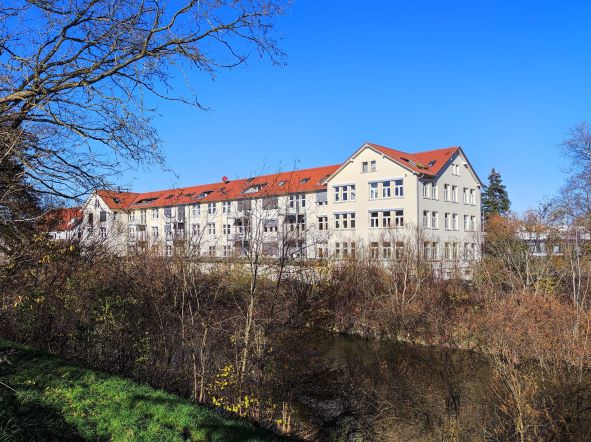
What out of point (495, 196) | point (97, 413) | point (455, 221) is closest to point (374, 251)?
point (455, 221)

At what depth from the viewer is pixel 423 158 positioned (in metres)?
43.7

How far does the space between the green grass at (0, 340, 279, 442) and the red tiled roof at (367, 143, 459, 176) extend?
31.6m

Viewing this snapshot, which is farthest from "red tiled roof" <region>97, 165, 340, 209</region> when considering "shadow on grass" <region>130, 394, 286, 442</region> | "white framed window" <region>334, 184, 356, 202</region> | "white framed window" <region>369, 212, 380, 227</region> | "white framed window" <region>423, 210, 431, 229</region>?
"shadow on grass" <region>130, 394, 286, 442</region>

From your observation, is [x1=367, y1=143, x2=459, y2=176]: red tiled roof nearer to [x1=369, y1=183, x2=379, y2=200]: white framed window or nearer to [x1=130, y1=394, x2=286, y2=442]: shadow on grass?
[x1=369, y1=183, x2=379, y2=200]: white framed window

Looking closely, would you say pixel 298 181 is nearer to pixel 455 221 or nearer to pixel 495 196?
pixel 455 221

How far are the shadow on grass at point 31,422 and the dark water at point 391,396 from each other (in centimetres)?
721

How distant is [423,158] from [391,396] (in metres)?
31.5

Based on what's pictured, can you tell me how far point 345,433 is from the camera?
13.0 metres

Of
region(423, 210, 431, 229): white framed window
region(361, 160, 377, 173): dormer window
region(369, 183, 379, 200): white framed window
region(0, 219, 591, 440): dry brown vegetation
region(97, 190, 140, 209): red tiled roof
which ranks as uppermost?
region(361, 160, 377, 173): dormer window

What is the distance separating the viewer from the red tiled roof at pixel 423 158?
38909 mm

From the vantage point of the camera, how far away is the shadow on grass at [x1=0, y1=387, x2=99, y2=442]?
6266 mm

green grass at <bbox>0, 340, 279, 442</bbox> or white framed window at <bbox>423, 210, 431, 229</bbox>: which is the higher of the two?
white framed window at <bbox>423, 210, 431, 229</bbox>

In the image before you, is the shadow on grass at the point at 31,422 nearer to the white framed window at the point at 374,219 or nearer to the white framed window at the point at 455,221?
the white framed window at the point at 374,219

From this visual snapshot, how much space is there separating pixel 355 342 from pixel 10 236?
20598 millimetres
